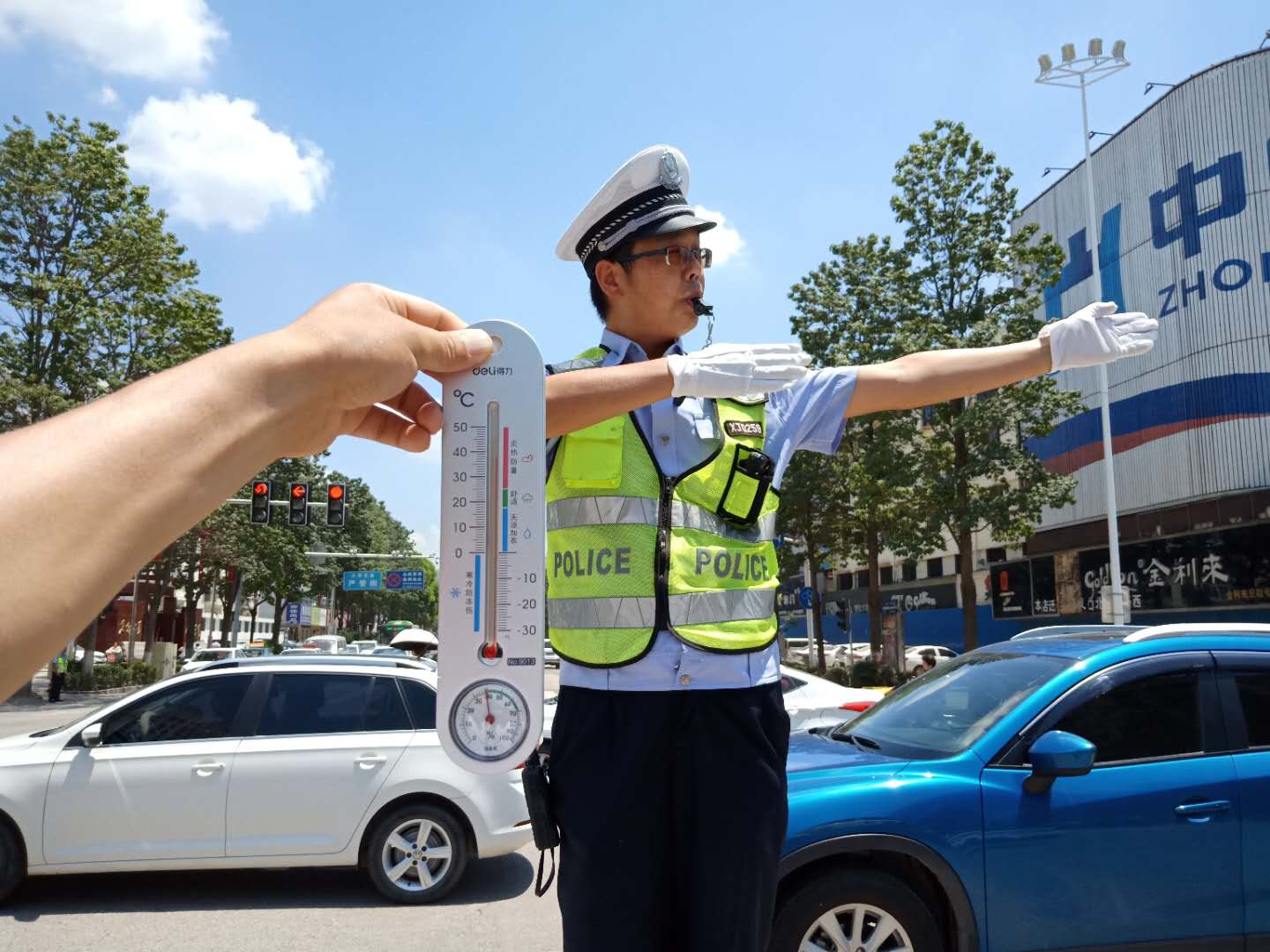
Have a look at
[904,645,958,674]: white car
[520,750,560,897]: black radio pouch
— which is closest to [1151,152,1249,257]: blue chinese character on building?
[904,645,958,674]: white car

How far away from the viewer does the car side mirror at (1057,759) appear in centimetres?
427

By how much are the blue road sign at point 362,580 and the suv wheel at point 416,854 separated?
54.5 m

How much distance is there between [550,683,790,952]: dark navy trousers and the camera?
1.86m

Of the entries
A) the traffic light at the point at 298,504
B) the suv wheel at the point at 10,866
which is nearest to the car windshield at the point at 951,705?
the suv wheel at the point at 10,866

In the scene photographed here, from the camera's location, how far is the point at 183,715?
715 centimetres

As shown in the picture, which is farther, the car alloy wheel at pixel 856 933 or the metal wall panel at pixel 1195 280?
the metal wall panel at pixel 1195 280

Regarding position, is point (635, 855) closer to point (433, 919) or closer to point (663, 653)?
point (663, 653)

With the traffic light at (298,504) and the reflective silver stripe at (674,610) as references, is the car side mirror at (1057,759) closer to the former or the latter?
the reflective silver stripe at (674,610)

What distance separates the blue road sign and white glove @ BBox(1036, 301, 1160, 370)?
59.8 m

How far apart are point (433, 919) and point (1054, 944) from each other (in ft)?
13.1

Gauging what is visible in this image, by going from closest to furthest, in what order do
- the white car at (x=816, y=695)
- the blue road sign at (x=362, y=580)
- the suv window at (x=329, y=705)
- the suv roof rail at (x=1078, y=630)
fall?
the suv roof rail at (x=1078, y=630) < the suv window at (x=329, y=705) < the white car at (x=816, y=695) < the blue road sign at (x=362, y=580)

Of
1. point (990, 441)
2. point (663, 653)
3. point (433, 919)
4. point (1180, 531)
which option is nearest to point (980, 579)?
point (1180, 531)

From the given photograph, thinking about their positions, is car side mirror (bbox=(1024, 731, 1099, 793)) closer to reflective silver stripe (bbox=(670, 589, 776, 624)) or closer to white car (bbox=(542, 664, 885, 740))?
reflective silver stripe (bbox=(670, 589, 776, 624))

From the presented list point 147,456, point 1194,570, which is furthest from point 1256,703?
point 1194,570
